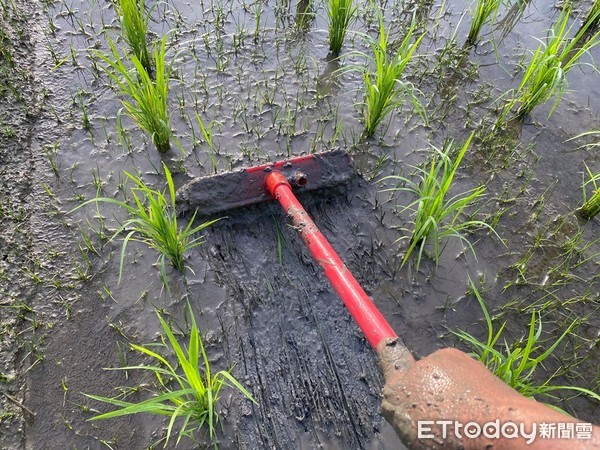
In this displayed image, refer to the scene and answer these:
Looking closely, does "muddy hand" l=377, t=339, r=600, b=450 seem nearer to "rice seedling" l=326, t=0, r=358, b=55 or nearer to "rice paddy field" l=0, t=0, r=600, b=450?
"rice paddy field" l=0, t=0, r=600, b=450

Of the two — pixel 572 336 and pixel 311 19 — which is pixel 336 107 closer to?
pixel 311 19

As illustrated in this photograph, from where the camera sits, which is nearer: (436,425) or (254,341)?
(436,425)

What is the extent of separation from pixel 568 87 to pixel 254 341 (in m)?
3.07

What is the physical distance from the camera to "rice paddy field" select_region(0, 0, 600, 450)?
1.99m

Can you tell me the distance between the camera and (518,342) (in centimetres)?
210

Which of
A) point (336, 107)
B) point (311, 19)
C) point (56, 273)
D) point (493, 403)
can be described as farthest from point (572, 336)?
point (311, 19)

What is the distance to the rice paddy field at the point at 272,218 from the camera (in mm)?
1990

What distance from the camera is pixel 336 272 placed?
183 cm

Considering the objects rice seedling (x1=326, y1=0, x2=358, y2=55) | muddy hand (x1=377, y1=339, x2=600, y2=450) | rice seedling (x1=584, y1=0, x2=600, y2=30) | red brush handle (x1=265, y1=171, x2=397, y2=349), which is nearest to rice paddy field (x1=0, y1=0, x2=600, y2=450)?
rice seedling (x1=326, y1=0, x2=358, y2=55)

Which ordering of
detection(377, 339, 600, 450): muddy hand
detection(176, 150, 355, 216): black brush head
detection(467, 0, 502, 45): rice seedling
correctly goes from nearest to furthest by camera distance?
detection(377, 339, 600, 450): muddy hand → detection(176, 150, 355, 216): black brush head → detection(467, 0, 502, 45): rice seedling

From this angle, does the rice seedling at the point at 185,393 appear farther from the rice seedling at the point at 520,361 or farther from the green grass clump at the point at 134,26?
the green grass clump at the point at 134,26

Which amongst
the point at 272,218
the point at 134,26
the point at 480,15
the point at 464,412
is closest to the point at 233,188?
the point at 272,218

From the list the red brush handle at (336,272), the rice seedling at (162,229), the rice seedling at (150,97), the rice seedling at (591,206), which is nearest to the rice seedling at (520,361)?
the red brush handle at (336,272)

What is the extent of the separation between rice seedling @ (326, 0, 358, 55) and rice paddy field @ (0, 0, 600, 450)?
0.05 ft
